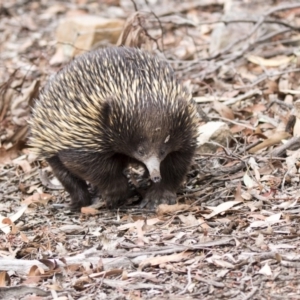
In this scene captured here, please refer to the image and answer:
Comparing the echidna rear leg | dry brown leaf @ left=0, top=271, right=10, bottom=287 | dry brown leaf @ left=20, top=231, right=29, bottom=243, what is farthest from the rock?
dry brown leaf @ left=0, top=271, right=10, bottom=287

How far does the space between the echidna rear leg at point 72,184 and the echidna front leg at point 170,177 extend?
53cm

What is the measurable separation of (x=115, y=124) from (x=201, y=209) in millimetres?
738

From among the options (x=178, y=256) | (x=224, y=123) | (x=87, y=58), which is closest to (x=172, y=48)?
(x=224, y=123)

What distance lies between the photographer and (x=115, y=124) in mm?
4652

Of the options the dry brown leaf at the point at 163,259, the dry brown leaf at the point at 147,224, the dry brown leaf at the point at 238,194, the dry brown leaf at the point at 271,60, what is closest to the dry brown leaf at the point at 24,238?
the dry brown leaf at the point at 147,224

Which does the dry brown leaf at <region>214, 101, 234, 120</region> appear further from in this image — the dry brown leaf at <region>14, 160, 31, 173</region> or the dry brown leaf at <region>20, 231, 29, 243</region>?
the dry brown leaf at <region>20, 231, 29, 243</region>

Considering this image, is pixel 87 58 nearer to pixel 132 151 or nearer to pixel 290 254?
pixel 132 151

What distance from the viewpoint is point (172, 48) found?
8648 millimetres

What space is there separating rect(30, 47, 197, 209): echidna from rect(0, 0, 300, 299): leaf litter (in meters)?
0.20

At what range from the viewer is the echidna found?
4.54 metres

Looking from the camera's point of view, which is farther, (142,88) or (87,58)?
(87,58)

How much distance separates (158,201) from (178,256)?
1.18 metres

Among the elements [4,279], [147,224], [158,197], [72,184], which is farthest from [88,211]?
[4,279]

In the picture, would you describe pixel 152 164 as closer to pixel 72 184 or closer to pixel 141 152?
pixel 141 152
